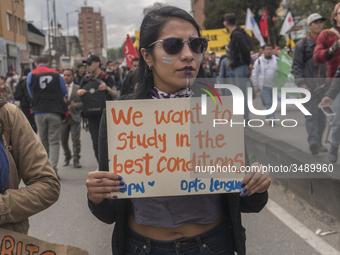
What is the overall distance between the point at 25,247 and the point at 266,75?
9.78 metres

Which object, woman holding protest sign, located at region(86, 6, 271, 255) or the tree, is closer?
woman holding protest sign, located at region(86, 6, 271, 255)

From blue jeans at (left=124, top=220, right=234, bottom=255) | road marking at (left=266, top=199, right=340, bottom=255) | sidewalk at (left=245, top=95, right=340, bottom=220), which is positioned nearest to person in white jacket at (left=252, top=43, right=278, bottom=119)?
sidewalk at (left=245, top=95, right=340, bottom=220)

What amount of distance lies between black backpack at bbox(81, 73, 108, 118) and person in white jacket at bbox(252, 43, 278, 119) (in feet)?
17.8

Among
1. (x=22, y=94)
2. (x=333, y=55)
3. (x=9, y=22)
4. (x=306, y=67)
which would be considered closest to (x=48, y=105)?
(x=22, y=94)

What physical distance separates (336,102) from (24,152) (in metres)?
4.64

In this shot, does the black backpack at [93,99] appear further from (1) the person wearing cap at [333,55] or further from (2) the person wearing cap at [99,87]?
(1) the person wearing cap at [333,55]

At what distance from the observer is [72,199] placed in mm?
5641

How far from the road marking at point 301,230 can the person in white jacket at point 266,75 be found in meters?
5.97

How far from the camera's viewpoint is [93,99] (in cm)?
642

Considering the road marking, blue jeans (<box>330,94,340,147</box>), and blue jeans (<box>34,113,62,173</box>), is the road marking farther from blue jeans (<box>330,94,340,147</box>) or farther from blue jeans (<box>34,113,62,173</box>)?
blue jeans (<box>34,113,62,173</box>)

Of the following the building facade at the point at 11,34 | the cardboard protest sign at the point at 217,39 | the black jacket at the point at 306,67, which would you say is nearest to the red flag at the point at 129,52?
the black jacket at the point at 306,67

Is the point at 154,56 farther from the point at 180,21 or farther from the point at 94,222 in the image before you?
the point at 94,222

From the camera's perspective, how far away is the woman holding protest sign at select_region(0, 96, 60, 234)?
5.57ft

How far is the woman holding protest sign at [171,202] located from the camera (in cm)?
171
